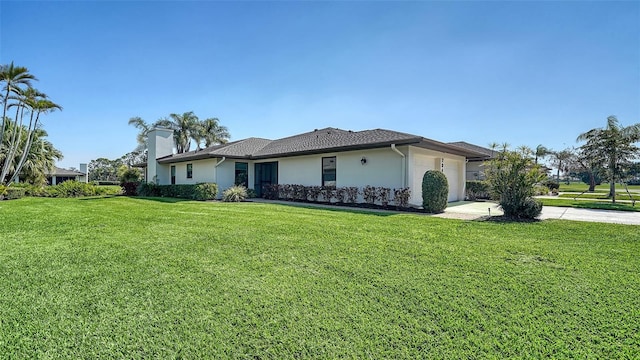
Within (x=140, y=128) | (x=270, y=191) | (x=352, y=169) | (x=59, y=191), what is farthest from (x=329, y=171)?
(x=140, y=128)

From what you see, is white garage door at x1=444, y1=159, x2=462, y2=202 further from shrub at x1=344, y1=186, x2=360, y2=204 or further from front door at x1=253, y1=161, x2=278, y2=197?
front door at x1=253, y1=161, x2=278, y2=197

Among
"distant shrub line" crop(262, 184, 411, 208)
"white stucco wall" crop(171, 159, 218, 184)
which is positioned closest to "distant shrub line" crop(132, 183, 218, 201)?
"white stucco wall" crop(171, 159, 218, 184)

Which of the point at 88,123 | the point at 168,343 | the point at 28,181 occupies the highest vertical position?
the point at 88,123

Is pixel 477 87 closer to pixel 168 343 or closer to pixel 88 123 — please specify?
pixel 168 343

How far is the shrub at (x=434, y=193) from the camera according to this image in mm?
10312

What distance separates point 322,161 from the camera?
14930 mm

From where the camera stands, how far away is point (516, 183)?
8.80 metres

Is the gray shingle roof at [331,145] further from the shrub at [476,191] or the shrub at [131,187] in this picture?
the shrub at [476,191]

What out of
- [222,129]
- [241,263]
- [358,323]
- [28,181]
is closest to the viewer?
[358,323]

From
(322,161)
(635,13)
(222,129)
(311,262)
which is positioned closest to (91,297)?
(311,262)

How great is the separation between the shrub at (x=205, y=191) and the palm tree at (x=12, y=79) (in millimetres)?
13305

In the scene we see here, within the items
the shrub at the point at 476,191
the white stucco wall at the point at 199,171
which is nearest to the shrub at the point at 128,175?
the white stucco wall at the point at 199,171

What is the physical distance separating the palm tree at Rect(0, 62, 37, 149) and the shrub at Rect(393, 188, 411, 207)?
2307 centimetres

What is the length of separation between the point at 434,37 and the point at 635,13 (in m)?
5.66
